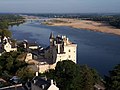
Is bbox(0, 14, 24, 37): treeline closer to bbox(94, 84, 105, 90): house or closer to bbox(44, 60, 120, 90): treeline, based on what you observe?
bbox(44, 60, 120, 90): treeline

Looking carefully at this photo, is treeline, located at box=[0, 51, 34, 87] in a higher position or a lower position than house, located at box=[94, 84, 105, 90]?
higher

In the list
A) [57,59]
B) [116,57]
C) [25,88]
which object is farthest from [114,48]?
[25,88]

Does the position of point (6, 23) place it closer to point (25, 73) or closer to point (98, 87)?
point (25, 73)

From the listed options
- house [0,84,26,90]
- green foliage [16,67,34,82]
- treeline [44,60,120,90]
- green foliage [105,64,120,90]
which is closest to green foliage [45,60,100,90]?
treeline [44,60,120,90]

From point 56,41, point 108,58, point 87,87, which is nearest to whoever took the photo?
point 87,87

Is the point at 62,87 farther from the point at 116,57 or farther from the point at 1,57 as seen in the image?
the point at 116,57

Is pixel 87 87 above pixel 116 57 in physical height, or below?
above

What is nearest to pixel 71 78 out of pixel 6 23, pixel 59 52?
pixel 59 52

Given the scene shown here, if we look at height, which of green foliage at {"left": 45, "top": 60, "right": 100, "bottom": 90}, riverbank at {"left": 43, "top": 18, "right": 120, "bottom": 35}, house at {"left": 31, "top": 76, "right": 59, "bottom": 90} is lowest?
riverbank at {"left": 43, "top": 18, "right": 120, "bottom": 35}
